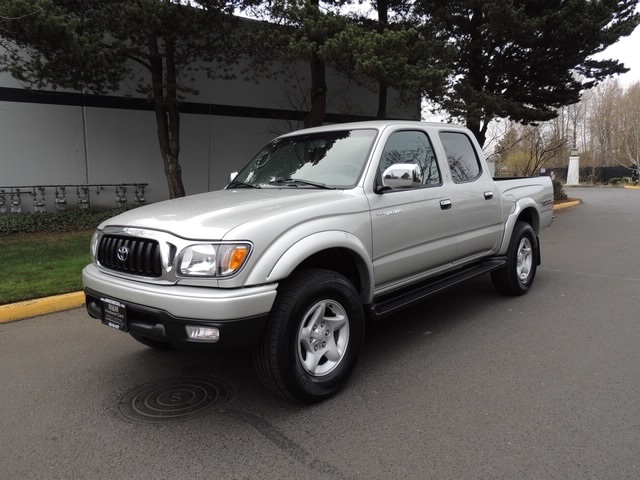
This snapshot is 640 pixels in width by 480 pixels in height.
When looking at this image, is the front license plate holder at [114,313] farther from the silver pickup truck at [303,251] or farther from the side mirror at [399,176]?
the side mirror at [399,176]

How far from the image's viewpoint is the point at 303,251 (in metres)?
3.17

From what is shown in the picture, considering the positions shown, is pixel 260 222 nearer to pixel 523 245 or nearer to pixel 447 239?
pixel 447 239

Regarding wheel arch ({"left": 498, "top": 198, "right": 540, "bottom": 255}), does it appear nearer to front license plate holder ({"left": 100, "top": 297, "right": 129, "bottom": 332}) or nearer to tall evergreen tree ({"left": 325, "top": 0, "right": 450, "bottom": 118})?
front license plate holder ({"left": 100, "top": 297, "right": 129, "bottom": 332})

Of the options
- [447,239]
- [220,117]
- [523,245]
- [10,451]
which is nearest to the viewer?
[10,451]

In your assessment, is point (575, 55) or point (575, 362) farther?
point (575, 55)

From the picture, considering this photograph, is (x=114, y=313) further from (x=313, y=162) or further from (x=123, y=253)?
(x=313, y=162)

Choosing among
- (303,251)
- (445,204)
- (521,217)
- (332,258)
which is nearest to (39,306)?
(332,258)

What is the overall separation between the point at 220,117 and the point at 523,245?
10.9 m

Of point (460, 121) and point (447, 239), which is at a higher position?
point (460, 121)

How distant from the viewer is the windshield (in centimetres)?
403

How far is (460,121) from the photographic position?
1405 centimetres

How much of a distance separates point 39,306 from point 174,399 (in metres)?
3.05

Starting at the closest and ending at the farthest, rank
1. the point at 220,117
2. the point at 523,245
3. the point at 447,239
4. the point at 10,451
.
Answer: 1. the point at 10,451
2. the point at 447,239
3. the point at 523,245
4. the point at 220,117

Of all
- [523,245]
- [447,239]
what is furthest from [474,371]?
[523,245]
